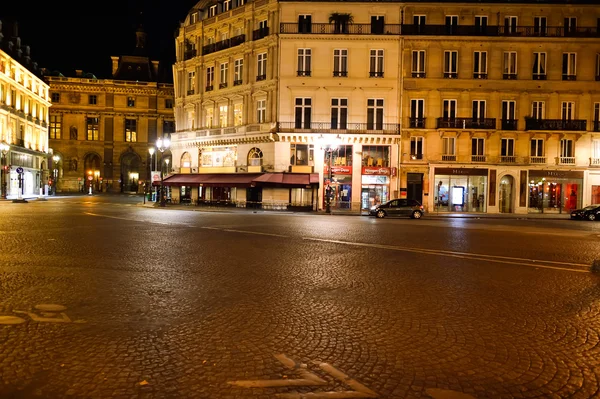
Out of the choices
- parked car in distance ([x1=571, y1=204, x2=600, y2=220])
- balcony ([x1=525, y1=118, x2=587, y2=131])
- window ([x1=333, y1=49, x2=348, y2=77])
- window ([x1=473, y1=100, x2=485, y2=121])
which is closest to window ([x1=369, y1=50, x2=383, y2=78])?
window ([x1=333, y1=49, x2=348, y2=77])

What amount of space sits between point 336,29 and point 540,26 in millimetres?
18231

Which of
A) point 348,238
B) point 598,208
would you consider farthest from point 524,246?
point 598,208

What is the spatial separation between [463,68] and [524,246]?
28.5 m

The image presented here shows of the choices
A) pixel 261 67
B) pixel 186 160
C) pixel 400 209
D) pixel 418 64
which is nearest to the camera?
pixel 400 209

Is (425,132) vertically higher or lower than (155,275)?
higher

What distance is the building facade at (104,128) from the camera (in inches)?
3069

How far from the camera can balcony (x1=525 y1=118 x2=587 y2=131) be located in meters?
39.3

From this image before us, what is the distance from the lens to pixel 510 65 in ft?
133

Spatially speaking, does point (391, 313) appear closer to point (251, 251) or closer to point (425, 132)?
point (251, 251)

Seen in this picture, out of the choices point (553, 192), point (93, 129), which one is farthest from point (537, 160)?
point (93, 129)

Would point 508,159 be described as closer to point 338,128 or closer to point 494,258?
point 338,128

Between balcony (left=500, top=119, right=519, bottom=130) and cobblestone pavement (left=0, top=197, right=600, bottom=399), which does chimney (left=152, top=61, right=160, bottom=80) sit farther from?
cobblestone pavement (left=0, top=197, right=600, bottom=399)

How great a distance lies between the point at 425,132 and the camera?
40.6 meters

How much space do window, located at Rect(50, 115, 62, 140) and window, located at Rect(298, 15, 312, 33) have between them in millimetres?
55457
